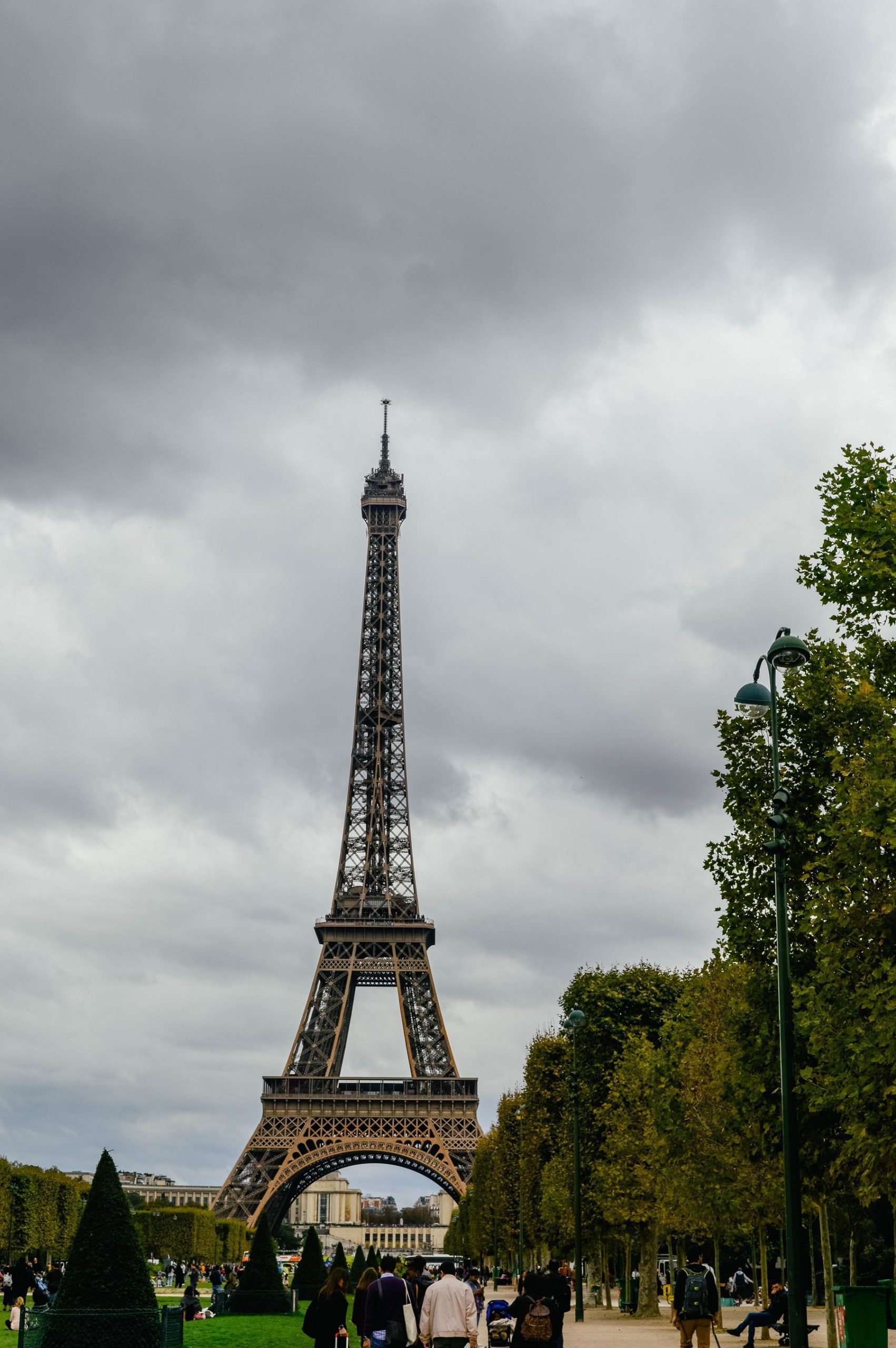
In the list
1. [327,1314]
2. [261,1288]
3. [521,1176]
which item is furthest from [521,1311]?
[521,1176]

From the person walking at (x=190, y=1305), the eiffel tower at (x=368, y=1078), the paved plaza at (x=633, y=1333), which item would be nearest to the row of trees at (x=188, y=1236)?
the eiffel tower at (x=368, y=1078)

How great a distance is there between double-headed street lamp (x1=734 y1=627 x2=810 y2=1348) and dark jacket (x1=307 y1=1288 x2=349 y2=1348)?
5887mm

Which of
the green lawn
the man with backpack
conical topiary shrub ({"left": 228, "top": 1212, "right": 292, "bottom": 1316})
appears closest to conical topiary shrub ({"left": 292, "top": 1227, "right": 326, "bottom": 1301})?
conical topiary shrub ({"left": 228, "top": 1212, "right": 292, "bottom": 1316})

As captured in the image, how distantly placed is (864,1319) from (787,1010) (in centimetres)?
683

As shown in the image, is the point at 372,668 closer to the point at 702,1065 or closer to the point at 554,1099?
the point at 554,1099

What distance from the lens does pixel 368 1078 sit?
102500mm

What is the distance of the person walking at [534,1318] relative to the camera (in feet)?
51.2

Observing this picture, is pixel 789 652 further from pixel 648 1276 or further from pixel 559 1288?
pixel 648 1276

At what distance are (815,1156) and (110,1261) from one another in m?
12.1

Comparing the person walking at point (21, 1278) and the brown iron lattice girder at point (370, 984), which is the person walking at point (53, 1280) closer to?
the person walking at point (21, 1278)

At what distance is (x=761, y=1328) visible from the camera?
4141 centimetres

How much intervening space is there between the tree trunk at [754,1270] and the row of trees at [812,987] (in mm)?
11635

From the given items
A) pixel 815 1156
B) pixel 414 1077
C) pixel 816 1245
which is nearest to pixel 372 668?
pixel 414 1077

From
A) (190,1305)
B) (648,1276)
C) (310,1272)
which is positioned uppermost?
(190,1305)
